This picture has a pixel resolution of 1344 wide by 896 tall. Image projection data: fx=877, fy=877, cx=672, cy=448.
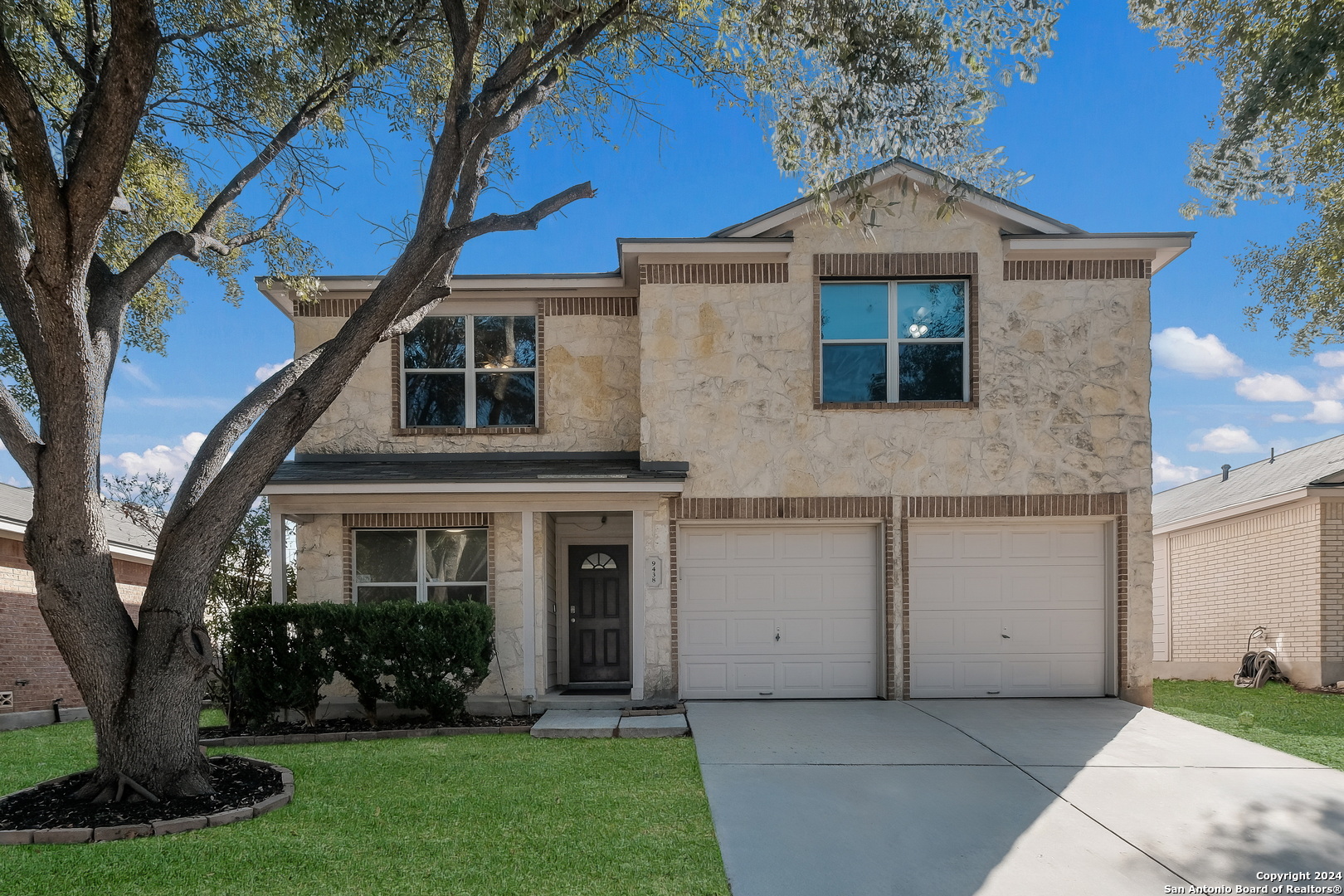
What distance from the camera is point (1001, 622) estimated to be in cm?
1147

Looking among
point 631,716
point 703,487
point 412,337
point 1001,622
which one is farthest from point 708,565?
point 412,337

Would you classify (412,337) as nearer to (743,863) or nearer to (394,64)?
(394,64)

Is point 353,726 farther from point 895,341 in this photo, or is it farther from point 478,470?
point 895,341

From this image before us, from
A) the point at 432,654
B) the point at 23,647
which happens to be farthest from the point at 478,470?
the point at 23,647

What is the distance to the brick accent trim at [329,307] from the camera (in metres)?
12.1

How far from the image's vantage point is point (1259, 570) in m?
15.0

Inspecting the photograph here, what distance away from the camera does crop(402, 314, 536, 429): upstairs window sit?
481 inches

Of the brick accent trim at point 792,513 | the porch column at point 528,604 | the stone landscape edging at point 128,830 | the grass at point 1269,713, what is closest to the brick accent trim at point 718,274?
the brick accent trim at point 792,513

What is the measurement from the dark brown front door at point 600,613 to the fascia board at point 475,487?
2343 mm

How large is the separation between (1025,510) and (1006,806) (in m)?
5.48

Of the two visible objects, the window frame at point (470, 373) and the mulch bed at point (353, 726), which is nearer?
the mulch bed at point (353, 726)

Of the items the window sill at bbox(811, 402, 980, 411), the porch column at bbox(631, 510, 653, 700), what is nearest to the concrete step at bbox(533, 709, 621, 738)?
the porch column at bbox(631, 510, 653, 700)

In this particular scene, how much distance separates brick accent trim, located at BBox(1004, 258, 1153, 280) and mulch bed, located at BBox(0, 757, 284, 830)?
33.4ft

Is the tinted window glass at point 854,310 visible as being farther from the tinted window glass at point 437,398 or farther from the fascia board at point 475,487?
the tinted window glass at point 437,398
